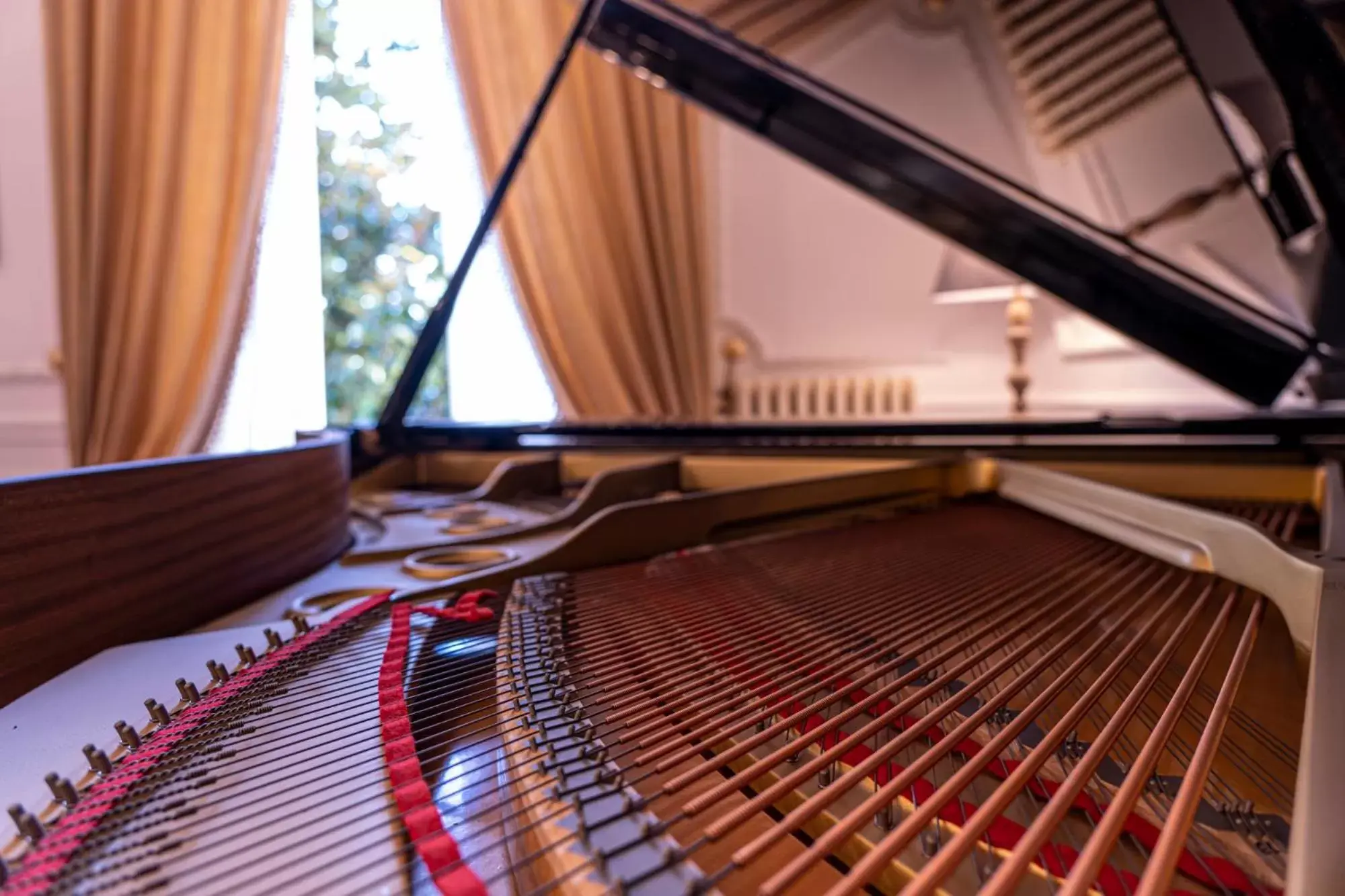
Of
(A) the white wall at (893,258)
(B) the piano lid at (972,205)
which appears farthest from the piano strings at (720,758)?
(A) the white wall at (893,258)

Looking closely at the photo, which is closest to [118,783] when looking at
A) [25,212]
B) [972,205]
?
[972,205]

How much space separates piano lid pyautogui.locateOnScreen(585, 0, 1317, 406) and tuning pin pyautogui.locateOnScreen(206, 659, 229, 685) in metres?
1.75

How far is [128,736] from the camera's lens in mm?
612

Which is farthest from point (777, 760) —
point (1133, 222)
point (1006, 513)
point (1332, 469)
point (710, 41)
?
point (1133, 222)

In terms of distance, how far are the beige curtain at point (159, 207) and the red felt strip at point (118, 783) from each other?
3.30 m

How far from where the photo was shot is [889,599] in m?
1.03

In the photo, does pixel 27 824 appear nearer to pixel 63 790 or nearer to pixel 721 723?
pixel 63 790

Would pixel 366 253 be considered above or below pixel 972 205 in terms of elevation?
above

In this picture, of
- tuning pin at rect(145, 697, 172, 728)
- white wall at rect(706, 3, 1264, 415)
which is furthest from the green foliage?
tuning pin at rect(145, 697, 172, 728)

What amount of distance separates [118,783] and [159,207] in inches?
146

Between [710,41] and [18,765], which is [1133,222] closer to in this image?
[710,41]

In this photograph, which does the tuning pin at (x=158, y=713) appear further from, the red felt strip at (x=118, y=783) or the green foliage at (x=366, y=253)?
the green foliage at (x=366, y=253)

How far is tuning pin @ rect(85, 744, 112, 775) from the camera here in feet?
1.84

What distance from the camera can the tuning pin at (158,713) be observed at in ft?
2.12
